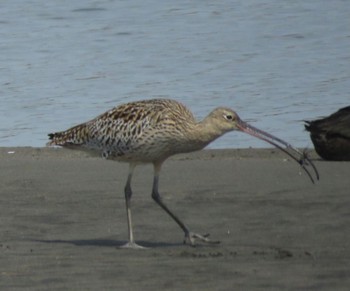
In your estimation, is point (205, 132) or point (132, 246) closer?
point (132, 246)

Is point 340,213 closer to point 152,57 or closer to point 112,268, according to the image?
point 112,268

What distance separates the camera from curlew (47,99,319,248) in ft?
31.0

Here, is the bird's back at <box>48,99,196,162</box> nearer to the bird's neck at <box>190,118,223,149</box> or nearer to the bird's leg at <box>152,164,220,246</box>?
the bird's neck at <box>190,118,223,149</box>

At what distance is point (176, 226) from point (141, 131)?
0.88m

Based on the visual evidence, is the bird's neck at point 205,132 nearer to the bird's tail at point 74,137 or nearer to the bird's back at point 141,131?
the bird's back at point 141,131

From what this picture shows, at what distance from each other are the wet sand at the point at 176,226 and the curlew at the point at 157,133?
374 millimetres

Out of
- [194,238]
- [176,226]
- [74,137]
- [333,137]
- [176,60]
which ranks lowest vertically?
[176,60]

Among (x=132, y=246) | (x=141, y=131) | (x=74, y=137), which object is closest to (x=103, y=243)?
(x=132, y=246)

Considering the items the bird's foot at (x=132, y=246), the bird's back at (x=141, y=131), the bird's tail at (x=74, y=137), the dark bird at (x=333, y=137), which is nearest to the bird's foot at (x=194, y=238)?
the bird's foot at (x=132, y=246)

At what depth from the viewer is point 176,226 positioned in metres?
10.1

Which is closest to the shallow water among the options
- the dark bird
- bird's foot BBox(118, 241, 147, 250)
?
the dark bird

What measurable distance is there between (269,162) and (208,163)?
52cm

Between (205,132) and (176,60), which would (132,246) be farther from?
(176,60)

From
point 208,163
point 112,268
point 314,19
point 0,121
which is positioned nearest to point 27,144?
point 0,121
